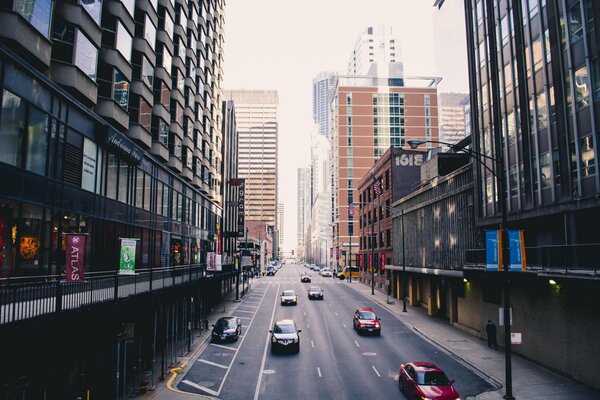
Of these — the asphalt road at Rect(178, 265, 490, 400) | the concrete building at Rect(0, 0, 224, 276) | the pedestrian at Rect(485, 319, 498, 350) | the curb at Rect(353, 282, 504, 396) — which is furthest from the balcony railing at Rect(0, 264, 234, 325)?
the pedestrian at Rect(485, 319, 498, 350)

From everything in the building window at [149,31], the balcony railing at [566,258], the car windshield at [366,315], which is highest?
the building window at [149,31]

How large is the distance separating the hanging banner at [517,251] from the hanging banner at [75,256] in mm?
18077

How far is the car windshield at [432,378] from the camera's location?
1700cm

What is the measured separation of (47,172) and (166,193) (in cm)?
1718

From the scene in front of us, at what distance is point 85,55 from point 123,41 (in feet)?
18.7

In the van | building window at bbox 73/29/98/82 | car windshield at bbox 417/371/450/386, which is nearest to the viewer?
car windshield at bbox 417/371/450/386

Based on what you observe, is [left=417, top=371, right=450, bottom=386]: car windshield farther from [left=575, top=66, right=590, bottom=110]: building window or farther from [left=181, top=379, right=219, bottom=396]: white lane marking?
[left=575, top=66, right=590, bottom=110]: building window

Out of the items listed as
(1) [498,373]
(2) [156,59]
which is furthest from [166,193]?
(1) [498,373]

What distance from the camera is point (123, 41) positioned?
84.2 ft

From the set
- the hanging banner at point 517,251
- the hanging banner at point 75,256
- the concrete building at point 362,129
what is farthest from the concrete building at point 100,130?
the concrete building at point 362,129

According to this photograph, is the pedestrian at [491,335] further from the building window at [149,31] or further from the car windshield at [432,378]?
the building window at [149,31]

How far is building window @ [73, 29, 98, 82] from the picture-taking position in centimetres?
1981

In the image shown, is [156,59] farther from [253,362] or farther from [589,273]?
[589,273]

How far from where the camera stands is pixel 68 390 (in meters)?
16.7
